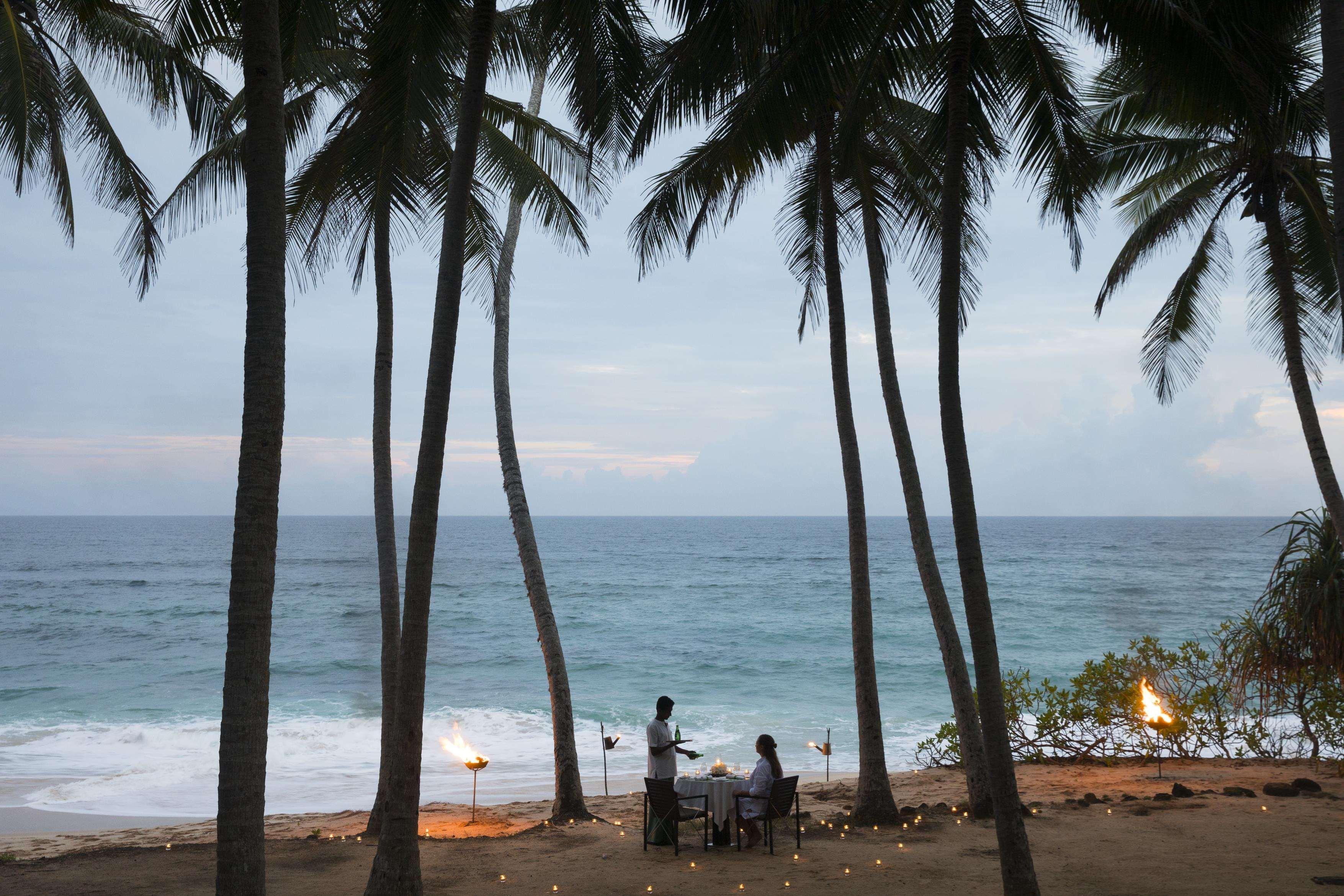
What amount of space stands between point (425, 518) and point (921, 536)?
15.5 feet

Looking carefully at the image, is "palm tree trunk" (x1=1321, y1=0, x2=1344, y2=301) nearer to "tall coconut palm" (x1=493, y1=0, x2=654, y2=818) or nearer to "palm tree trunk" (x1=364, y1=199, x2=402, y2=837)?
"tall coconut palm" (x1=493, y1=0, x2=654, y2=818)

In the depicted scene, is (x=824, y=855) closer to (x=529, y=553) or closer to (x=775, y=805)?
(x=775, y=805)

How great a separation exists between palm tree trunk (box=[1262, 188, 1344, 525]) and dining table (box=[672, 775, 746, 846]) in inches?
253

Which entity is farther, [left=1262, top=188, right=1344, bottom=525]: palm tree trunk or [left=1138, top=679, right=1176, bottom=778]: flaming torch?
[left=1138, top=679, right=1176, bottom=778]: flaming torch

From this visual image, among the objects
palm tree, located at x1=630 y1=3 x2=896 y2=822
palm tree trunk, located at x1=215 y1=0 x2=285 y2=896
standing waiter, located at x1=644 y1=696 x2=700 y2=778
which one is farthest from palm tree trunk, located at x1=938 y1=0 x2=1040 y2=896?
palm tree trunk, located at x1=215 y1=0 x2=285 y2=896

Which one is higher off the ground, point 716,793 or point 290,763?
point 716,793

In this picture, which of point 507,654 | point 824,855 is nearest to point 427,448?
point 824,855

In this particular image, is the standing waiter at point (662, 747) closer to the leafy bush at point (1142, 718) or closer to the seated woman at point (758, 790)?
the seated woman at point (758, 790)

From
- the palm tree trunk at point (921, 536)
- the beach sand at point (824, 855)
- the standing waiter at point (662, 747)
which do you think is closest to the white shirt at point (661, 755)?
the standing waiter at point (662, 747)

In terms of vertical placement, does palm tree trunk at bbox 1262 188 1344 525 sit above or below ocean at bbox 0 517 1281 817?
above

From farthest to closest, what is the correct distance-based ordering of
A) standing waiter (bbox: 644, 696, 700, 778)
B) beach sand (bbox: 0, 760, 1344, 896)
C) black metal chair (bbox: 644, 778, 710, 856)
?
1. standing waiter (bbox: 644, 696, 700, 778)
2. black metal chair (bbox: 644, 778, 710, 856)
3. beach sand (bbox: 0, 760, 1344, 896)

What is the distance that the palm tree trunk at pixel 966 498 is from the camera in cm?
450

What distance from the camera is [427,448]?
5.16 meters

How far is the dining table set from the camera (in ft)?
23.7
